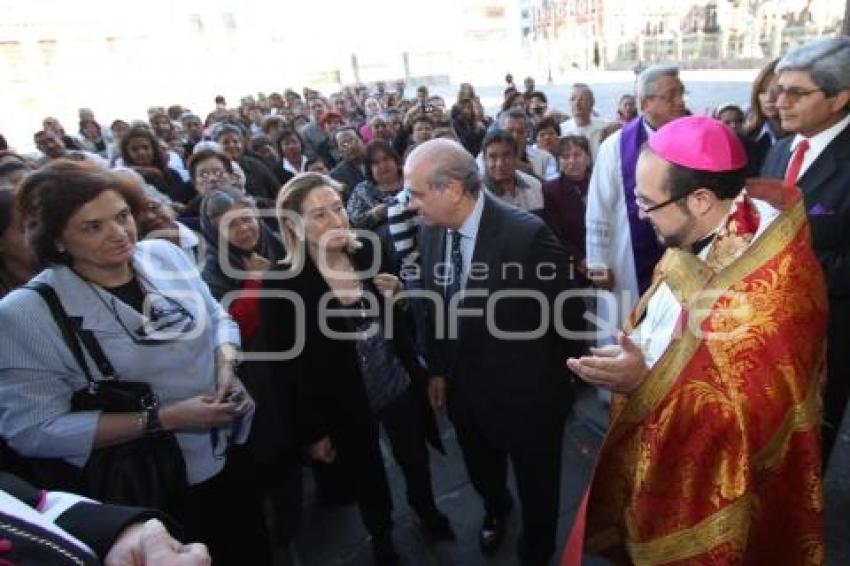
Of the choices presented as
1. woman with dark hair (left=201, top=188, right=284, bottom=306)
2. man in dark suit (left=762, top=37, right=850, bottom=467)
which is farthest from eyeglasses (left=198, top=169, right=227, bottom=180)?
man in dark suit (left=762, top=37, right=850, bottom=467)

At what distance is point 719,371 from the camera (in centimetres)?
156

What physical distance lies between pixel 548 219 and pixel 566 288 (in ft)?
6.15

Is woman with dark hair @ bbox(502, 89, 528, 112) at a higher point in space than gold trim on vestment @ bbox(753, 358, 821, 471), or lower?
higher

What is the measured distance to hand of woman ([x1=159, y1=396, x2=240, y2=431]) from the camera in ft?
6.31

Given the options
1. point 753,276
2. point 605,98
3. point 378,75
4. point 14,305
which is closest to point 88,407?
point 14,305

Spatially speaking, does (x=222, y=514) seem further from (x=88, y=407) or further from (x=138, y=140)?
(x=138, y=140)

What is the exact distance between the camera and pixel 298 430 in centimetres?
247

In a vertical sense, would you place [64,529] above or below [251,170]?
below

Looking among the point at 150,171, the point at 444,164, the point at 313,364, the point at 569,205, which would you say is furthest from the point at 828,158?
the point at 150,171

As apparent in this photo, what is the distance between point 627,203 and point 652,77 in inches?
30.4

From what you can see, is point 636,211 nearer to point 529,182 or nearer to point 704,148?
point 529,182

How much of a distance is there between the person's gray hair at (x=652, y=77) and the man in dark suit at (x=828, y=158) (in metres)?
0.77

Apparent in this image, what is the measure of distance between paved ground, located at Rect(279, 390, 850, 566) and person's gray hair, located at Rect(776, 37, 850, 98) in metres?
2.03

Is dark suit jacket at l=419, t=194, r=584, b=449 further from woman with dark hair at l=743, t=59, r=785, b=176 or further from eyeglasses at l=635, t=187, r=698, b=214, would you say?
woman with dark hair at l=743, t=59, r=785, b=176
